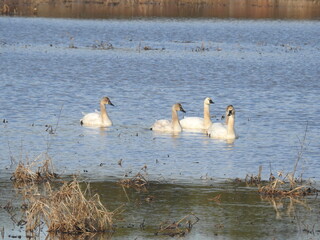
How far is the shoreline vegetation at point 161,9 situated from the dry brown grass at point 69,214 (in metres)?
45.4

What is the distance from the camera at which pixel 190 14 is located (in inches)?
2323

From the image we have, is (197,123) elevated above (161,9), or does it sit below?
above

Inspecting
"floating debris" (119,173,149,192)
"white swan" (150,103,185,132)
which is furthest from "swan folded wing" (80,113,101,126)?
"floating debris" (119,173,149,192)

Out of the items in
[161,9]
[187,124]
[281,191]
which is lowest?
[161,9]

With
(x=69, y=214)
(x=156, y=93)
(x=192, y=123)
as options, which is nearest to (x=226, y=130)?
(x=192, y=123)

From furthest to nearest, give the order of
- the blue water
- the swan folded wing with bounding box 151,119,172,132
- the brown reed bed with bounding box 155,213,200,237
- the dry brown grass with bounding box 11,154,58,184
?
the swan folded wing with bounding box 151,119,172,132
the blue water
the dry brown grass with bounding box 11,154,58,184
the brown reed bed with bounding box 155,213,200,237

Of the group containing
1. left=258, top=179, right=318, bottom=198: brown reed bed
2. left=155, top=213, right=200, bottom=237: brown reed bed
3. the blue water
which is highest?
left=155, top=213, right=200, bottom=237: brown reed bed

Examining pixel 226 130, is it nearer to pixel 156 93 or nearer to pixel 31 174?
pixel 31 174

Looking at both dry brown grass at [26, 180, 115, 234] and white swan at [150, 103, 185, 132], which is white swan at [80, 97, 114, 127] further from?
dry brown grass at [26, 180, 115, 234]

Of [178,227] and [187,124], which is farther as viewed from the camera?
[187,124]

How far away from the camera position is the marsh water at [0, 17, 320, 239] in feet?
37.8

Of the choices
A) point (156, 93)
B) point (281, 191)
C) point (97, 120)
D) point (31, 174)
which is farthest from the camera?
point (156, 93)

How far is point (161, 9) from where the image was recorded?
62.1m

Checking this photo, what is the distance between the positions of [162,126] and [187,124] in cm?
101
